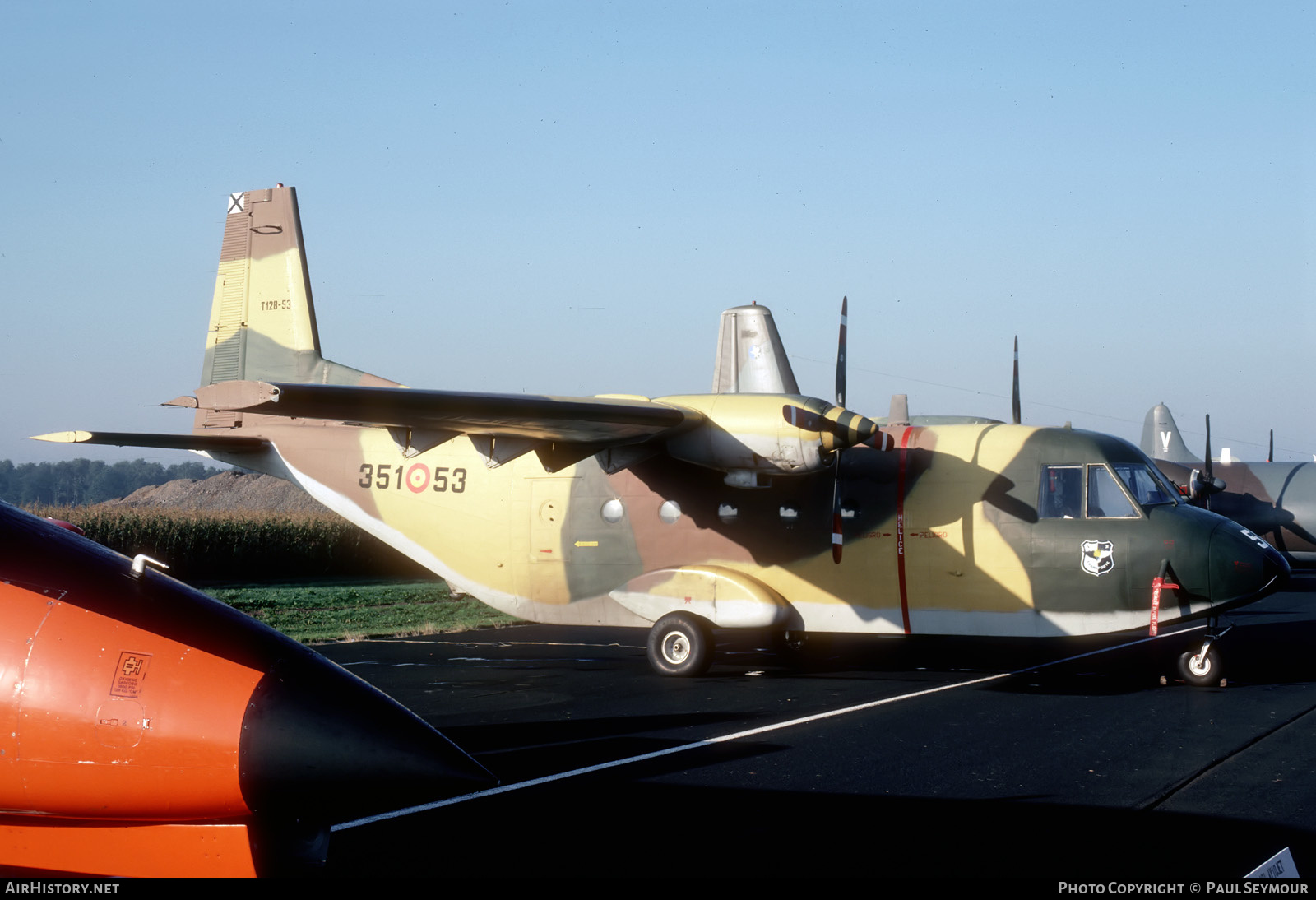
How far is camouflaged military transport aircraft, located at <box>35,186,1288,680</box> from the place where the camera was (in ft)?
38.5

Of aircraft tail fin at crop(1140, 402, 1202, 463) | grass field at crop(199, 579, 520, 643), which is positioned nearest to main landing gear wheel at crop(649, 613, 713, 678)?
grass field at crop(199, 579, 520, 643)

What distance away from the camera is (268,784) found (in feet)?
13.9

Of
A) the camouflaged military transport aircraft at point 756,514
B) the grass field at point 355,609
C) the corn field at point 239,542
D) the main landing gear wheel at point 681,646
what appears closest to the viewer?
the camouflaged military transport aircraft at point 756,514

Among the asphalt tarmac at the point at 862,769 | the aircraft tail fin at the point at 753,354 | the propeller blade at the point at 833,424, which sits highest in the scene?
Answer: the aircraft tail fin at the point at 753,354

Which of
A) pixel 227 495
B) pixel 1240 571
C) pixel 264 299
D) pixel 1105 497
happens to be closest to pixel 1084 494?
pixel 1105 497

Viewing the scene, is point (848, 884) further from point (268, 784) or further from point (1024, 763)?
point (1024, 763)

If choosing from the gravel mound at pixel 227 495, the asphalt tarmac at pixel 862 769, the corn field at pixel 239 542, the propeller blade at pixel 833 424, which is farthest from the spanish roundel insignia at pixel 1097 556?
the gravel mound at pixel 227 495

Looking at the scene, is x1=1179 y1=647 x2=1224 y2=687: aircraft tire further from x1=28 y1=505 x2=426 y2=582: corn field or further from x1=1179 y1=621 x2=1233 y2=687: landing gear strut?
x1=28 y1=505 x2=426 y2=582: corn field

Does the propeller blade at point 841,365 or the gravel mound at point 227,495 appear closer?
the propeller blade at point 841,365

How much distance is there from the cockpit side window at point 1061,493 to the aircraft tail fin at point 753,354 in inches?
175

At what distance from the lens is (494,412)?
36.6ft

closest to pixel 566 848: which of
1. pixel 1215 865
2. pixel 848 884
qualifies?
pixel 848 884

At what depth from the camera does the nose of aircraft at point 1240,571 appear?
37.9ft

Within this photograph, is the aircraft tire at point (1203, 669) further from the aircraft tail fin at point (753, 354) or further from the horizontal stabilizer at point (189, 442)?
the horizontal stabilizer at point (189, 442)
